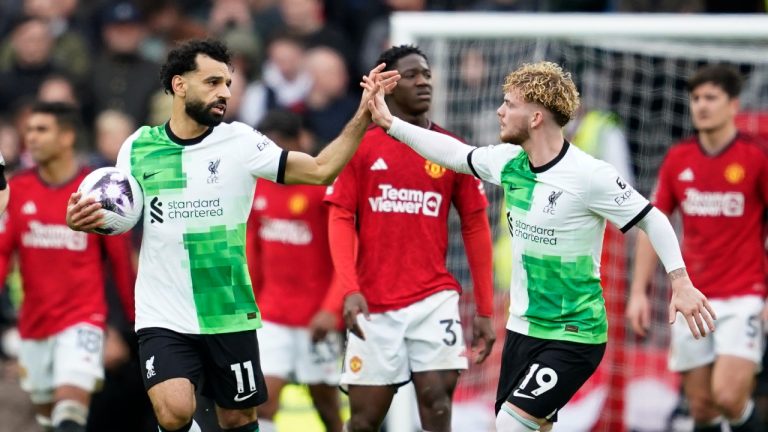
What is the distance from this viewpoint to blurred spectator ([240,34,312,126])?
538 inches

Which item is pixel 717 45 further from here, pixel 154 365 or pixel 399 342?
pixel 154 365

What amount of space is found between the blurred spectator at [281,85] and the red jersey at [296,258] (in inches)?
123

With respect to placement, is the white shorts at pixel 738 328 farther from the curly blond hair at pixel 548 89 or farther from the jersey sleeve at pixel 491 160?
the curly blond hair at pixel 548 89

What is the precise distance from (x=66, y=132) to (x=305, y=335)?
229 cm

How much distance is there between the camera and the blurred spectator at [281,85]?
13.7 metres

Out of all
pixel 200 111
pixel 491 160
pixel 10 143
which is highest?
pixel 200 111

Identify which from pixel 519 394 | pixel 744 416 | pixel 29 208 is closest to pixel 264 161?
pixel 519 394

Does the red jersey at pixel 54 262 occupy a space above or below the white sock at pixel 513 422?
above

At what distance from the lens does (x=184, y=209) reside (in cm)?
766

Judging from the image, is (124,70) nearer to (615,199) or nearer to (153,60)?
(153,60)

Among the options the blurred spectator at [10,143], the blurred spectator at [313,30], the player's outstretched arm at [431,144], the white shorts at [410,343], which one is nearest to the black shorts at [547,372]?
the white shorts at [410,343]

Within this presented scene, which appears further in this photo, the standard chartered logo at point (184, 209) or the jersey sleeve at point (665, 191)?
the jersey sleeve at point (665, 191)

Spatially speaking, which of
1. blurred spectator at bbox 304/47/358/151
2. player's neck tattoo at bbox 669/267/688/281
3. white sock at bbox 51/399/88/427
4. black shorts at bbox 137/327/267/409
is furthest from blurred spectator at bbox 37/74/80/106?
player's neck tattoo at bbox 669/267/688/281

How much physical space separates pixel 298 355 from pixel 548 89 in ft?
12.3
